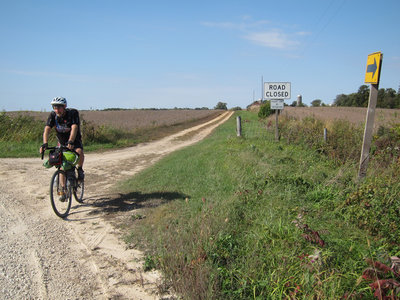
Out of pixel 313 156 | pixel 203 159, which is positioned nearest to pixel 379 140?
pixel 313 156

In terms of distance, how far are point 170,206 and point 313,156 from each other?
6.86m

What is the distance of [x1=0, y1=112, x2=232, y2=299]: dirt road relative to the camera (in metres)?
3.29

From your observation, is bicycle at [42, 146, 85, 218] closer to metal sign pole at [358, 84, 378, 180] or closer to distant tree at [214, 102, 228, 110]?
metal sign pole at [358, 84, 378, 180]

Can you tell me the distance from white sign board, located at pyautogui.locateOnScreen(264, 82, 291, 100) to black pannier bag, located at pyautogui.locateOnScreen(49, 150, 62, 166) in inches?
385

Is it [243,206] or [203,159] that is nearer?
[243,206]

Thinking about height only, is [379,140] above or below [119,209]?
above

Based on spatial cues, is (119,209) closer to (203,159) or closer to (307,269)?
(307,269)

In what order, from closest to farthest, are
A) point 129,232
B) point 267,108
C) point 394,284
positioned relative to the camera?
1. point 394,284
2. point 129,232
3. point 267,108

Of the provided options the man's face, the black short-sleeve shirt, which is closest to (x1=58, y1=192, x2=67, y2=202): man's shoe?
the black short-sleeve shirt

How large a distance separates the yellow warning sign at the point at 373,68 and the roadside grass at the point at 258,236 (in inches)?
85.4

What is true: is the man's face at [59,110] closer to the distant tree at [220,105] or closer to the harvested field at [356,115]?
the harvested field at [356,115]

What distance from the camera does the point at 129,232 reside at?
486cm

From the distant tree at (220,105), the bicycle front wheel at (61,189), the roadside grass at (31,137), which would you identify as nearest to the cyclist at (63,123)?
the bicycle front wheel at (61,189)

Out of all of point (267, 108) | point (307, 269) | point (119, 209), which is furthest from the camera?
point (267, 108)
